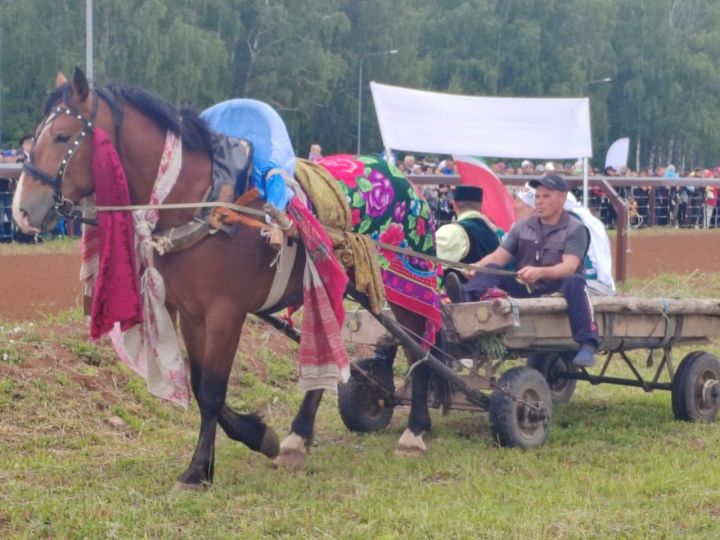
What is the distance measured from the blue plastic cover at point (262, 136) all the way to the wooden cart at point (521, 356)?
102cm

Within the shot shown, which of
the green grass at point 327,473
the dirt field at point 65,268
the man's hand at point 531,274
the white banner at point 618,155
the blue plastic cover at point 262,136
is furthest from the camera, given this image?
the white banner at point 618,155

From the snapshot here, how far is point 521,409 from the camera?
7.09 metres

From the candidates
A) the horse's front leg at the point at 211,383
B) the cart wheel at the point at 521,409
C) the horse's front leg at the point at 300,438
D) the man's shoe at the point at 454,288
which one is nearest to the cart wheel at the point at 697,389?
the cart wheel at the point at 521,409

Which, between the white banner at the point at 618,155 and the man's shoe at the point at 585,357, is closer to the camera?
the man's shoe at the point at 585,357

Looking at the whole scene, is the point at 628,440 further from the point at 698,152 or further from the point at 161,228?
the point at 698,152

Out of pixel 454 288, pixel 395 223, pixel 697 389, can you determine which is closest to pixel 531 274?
pixel 454 288

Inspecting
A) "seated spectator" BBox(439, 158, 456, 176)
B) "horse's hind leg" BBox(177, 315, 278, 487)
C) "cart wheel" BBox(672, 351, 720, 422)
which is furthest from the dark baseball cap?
"seated spectator" BBox(439, 158, 456, 176)

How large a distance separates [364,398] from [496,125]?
5234mm

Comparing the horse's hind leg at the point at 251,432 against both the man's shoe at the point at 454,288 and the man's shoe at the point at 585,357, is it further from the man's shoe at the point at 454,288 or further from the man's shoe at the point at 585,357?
the man's shoe at the point at 585,357

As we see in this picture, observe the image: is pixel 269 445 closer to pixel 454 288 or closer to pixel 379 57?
pixel 454 288

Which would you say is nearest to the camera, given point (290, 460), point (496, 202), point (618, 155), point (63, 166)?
point (63, 166)

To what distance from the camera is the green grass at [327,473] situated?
519 cm

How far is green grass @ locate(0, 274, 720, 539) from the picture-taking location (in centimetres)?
519

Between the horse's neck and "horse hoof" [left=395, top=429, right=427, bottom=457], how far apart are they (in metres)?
1.93
